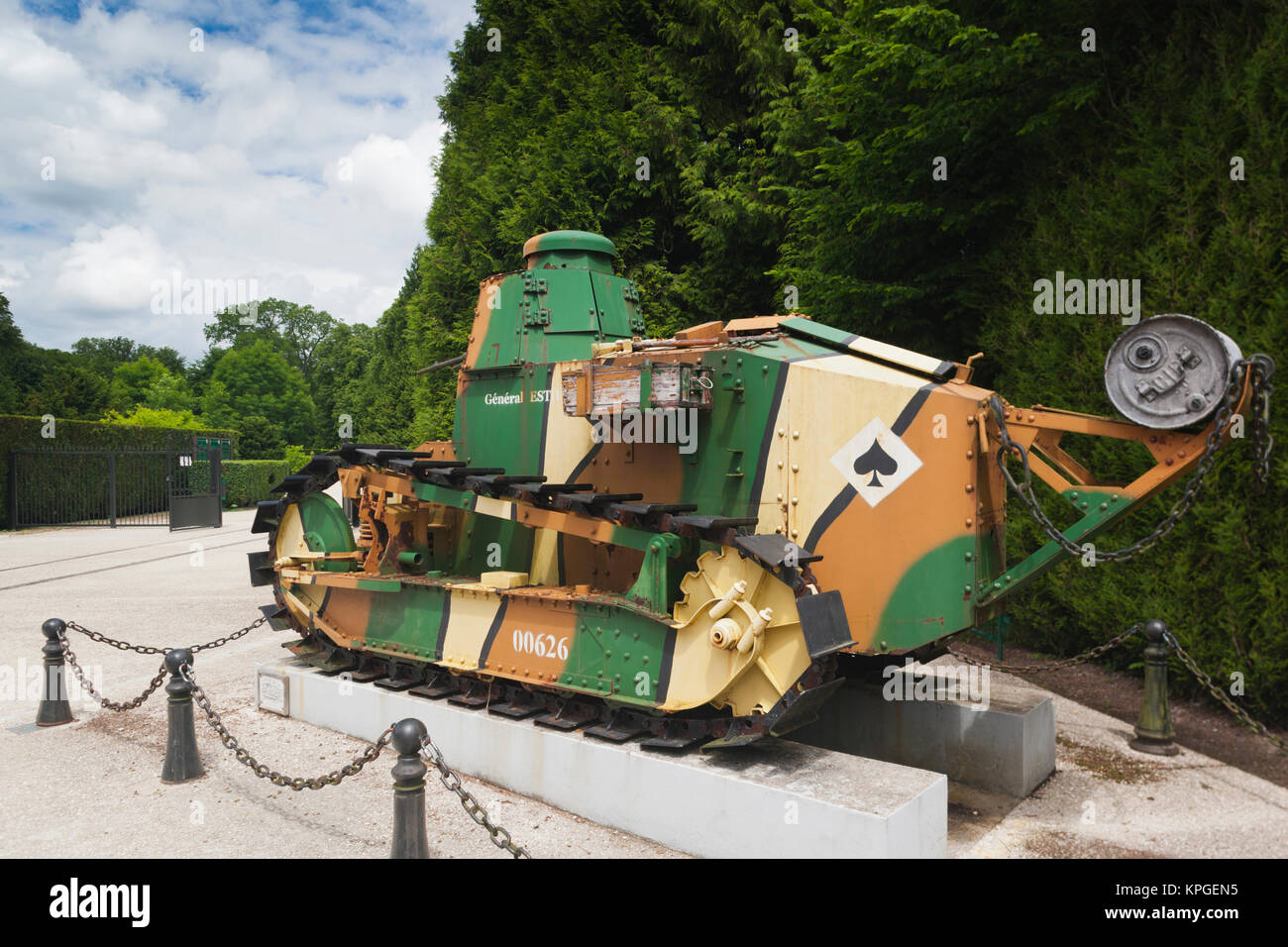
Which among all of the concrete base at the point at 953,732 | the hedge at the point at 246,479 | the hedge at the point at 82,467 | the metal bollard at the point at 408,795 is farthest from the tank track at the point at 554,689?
the hedge at the point at 246,479

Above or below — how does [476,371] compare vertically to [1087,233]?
below

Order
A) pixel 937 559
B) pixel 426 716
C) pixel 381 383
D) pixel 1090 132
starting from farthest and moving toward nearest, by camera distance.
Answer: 1. pixel 381 383
2. pixel 1090 132
3. pixel 426 716
4. pixel 937 559

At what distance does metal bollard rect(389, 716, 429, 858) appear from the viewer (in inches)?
167

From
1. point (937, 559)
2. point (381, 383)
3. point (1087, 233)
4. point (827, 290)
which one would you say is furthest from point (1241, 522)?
point (381, 383)

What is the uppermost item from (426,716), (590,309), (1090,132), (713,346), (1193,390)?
(1090,132)

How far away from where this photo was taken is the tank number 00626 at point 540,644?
603 cm

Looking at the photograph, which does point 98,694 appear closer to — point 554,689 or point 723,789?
point 554,689

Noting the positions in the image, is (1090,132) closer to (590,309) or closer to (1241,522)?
(1241,522)

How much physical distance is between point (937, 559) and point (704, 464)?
168 centimetres

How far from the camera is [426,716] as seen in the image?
6.70m

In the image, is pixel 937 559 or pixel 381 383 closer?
pixel 937 559

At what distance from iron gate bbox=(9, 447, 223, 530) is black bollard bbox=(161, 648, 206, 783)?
21.1m

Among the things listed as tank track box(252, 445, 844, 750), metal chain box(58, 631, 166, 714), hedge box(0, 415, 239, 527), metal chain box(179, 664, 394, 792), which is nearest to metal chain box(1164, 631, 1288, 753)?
tank track box(252, 445, 844, 750)

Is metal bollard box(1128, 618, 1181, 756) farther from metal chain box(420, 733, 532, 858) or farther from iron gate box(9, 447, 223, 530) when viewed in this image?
iron gate box(9, 447, 223, 530)
